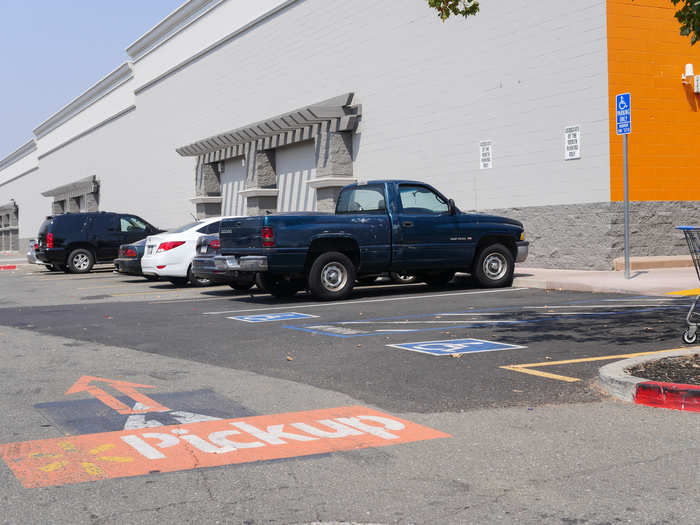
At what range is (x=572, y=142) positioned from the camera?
1856 centimetres

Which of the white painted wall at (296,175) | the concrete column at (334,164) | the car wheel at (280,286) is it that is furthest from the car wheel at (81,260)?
the car wheel at (280,286)

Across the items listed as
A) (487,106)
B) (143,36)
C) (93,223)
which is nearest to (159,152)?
(143,36)

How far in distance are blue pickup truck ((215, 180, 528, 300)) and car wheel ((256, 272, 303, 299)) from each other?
0.06ft

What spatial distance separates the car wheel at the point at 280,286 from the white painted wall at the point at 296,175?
13.0 m

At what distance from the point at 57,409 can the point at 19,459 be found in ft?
4.54

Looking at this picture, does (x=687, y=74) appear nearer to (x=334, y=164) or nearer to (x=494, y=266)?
(x=494, y=266)

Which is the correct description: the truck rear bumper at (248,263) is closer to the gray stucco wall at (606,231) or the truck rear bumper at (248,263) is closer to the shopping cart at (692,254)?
the shopping cart at (692,254)

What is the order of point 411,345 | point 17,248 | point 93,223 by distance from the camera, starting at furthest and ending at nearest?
point 17,248 → point 93,223 → point 411,345

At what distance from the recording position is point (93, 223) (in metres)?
26.6

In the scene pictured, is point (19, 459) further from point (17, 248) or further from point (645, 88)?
point (17, 248)

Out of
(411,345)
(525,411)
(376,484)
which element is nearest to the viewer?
(376,484)

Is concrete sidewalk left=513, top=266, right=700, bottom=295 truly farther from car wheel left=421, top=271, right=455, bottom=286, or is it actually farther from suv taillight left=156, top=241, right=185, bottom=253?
suv taillight left=156, top=241, right=185, bottom=253

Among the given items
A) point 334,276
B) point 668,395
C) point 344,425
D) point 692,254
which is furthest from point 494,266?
point 344,425

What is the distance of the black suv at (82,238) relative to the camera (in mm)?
26469
